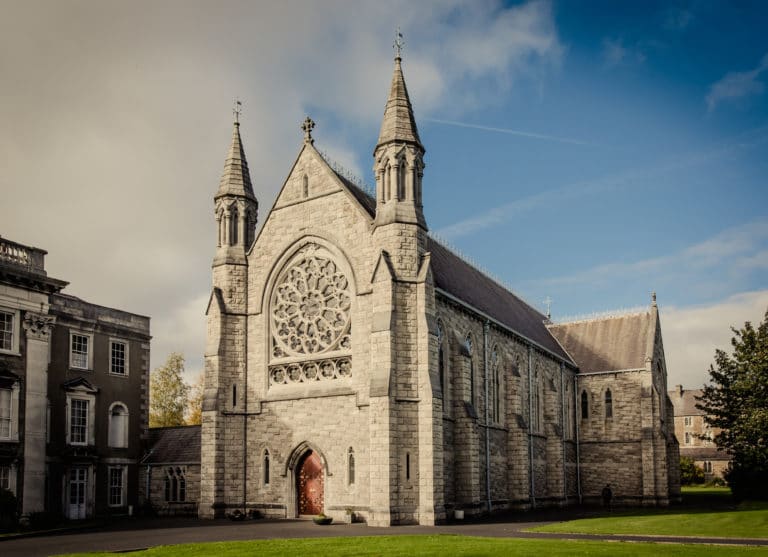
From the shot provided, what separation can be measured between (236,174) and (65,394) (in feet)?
43.6

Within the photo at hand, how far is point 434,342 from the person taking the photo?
30.6 meters

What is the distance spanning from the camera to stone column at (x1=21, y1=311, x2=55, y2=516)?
105ft

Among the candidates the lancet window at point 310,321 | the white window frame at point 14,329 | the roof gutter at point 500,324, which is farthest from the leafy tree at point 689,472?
the white window frame at point 14,329

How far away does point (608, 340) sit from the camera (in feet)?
183

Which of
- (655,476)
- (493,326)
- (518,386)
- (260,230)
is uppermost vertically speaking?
(260,230)

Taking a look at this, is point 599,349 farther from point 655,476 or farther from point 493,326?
point 493,326

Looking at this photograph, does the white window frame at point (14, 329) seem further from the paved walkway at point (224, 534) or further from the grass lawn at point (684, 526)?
the grass lawn at point (684, 526)

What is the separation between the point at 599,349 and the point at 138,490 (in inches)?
1284

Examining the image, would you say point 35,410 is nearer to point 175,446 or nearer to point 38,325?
point 38,325

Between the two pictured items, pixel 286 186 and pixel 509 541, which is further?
pixel 286 186

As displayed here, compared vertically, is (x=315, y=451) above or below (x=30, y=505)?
above

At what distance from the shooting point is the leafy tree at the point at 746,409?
41.2 metres

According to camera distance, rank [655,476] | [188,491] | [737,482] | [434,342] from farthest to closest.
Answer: [655,476]
[737,482]
[188,491]
[434,342]

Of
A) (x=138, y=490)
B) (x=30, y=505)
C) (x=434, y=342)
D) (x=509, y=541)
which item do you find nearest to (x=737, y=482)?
(x=434, y=342)
